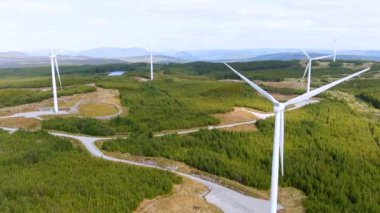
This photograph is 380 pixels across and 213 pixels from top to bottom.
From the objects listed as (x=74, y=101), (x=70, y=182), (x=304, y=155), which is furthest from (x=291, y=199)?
(x=74, y=101)

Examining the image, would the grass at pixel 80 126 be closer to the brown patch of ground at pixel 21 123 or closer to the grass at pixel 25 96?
the brown patch of ground at pixel 21 123

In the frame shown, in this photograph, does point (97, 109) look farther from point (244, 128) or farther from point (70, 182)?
point (70, 182)

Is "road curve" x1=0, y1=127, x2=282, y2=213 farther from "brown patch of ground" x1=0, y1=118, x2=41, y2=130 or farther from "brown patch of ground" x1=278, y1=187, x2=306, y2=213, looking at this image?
"brown patch of ground" x1=0, y1=118, x2=41, y2=130

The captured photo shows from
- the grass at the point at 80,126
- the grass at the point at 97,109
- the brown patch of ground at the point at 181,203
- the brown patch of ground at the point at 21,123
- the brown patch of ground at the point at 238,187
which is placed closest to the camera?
the brown patch of ground at the point at 181,203

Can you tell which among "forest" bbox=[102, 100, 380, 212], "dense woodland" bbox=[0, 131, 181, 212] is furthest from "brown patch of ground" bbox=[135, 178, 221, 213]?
"forest" bbox=[102, 100, 380, 212]

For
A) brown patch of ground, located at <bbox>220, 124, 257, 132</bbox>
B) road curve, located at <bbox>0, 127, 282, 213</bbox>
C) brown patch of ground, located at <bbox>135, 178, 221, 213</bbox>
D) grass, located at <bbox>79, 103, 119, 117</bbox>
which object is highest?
grass, located at <bbox>79, 103, 119, 117</bbox>

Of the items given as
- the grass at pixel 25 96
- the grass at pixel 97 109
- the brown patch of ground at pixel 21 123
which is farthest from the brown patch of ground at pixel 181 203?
the grass at pixel 25 96

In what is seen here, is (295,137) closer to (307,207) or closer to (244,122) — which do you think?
(244,122)
